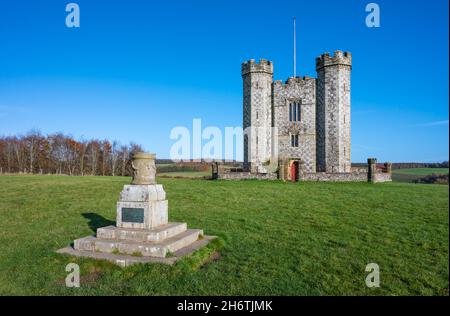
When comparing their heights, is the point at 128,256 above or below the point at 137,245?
below

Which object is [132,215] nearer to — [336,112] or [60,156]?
[336,112]

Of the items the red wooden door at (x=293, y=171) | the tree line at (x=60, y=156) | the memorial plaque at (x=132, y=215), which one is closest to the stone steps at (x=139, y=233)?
the memorial plaque at (x=132, y=215)

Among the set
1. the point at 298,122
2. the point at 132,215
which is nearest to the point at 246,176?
the point at 298,122

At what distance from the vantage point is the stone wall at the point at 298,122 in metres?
36.6

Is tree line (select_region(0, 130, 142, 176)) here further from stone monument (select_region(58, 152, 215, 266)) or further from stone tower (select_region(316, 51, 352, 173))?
stone monument (select_region(58, 152, 215, 266))

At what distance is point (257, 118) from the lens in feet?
121

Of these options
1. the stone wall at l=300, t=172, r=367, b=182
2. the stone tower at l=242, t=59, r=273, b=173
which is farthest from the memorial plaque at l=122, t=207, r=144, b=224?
the stone tower at l=242, t=59, r=273, b=173

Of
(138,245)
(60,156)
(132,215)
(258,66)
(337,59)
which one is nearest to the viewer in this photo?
(138,245)

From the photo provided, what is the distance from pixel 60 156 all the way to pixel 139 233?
70220mm

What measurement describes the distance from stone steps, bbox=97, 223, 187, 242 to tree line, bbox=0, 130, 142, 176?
60290mm

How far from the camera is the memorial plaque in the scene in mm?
8586

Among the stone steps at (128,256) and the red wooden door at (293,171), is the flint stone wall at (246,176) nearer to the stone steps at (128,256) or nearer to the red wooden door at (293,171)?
the red wooden door at (293,171)

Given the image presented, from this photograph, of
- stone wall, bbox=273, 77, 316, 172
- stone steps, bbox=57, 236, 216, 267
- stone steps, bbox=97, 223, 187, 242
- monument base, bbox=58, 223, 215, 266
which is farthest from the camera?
stone wall, bbox=273, 77, 316, 172
